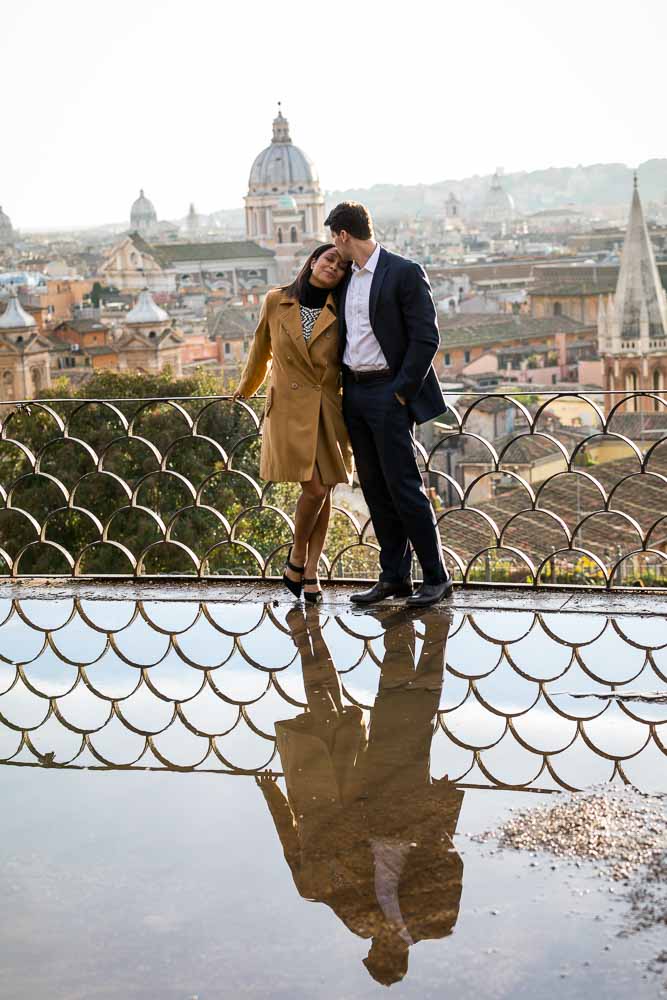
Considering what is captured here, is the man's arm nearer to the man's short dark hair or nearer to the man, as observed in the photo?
the man

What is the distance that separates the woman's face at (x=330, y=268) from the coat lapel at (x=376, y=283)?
0.10 m

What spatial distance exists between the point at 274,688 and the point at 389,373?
2.66 feet

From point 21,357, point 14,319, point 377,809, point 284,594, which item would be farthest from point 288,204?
point 377,809

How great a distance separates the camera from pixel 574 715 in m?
2.78

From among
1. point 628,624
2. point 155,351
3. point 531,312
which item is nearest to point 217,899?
point 628,624

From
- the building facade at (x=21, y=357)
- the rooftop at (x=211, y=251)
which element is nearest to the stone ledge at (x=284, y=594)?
the building facade at (x=21, y=357)

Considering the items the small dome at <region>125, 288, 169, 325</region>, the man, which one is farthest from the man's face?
the small dome at <region>125, 288, 169, 325</region>

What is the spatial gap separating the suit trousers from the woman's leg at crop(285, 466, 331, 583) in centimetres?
11

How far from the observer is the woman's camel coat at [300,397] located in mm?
3469

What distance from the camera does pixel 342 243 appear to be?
338 cm

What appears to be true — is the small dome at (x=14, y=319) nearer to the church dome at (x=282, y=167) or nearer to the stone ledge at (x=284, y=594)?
the stone ledge at (x=284, y=594)

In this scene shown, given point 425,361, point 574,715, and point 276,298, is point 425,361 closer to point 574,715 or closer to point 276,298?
point 276,298

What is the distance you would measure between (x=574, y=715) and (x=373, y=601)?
3.02 ft

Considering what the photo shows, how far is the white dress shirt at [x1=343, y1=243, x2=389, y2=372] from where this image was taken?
340 centimetres
